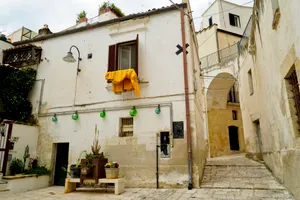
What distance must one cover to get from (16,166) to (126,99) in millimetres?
4344

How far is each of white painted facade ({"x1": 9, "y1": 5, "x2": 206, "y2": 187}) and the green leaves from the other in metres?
0.33

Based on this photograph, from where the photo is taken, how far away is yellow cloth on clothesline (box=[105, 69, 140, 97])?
7.26 m

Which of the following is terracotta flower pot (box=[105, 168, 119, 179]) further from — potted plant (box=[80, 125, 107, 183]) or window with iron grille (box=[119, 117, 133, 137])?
window with iron grille (box=[119, 117, 133, 137])

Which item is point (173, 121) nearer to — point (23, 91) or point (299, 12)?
point (299, 12)

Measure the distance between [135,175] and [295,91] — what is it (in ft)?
16.3

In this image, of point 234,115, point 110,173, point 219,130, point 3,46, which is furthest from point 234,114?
point 3,46

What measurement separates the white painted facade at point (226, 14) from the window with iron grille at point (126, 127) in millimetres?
16035

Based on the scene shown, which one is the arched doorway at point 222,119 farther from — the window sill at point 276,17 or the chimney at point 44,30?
the chimney at point 44,30

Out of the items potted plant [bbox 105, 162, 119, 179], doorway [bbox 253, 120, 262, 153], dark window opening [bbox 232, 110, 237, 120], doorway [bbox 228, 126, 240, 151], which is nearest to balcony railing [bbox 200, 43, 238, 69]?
dark window opening [bbox 232, 110, 237, 120]

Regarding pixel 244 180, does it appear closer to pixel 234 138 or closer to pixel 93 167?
pixel 93 167

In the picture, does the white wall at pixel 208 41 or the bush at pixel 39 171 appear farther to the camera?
the white wall at pixel 208 41

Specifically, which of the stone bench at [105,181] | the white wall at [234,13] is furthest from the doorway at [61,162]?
the white wall at [234,13]

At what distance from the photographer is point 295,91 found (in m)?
4.68

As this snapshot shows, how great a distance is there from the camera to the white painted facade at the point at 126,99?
693cm
